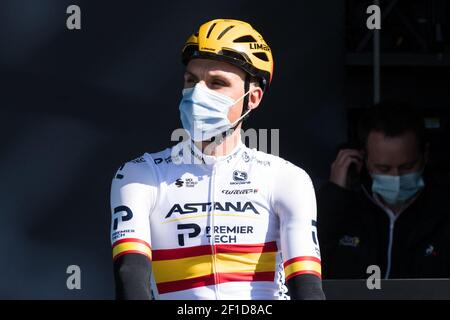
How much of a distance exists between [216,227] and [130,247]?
13.6 inches

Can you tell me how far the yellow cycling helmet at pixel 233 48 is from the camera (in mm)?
3549

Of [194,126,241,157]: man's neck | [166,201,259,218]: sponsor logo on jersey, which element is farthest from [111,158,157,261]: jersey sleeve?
[194,126,241,157]: man's neck

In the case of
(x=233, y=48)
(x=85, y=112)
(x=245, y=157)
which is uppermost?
(x=85, y=112)

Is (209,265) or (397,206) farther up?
(397,206)

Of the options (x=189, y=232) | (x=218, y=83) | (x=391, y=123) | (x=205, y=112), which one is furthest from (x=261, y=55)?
(x=391, y=123)

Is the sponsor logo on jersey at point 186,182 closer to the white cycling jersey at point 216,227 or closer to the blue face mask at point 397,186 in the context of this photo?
the white cycling jersey at point 216,227

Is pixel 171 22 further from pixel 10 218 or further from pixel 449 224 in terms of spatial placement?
pixel 449 224

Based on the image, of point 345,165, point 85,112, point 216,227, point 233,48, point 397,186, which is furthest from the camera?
point 85,112

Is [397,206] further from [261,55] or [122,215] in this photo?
[122,215]

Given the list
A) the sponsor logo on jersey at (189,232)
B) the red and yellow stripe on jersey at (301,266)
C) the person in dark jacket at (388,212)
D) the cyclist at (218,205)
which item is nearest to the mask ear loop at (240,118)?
the cyclist at (218,205)

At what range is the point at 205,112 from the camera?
138 inches

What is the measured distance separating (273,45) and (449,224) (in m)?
1.67

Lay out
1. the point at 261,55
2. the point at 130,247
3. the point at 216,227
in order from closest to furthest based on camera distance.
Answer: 1. the point at 130,247
2. the point at 216,227
3. the point at 261,55

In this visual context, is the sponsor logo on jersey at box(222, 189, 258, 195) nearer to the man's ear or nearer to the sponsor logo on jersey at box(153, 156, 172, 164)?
the sponsor logo on jersey at box(153, 156, 172, 164)
